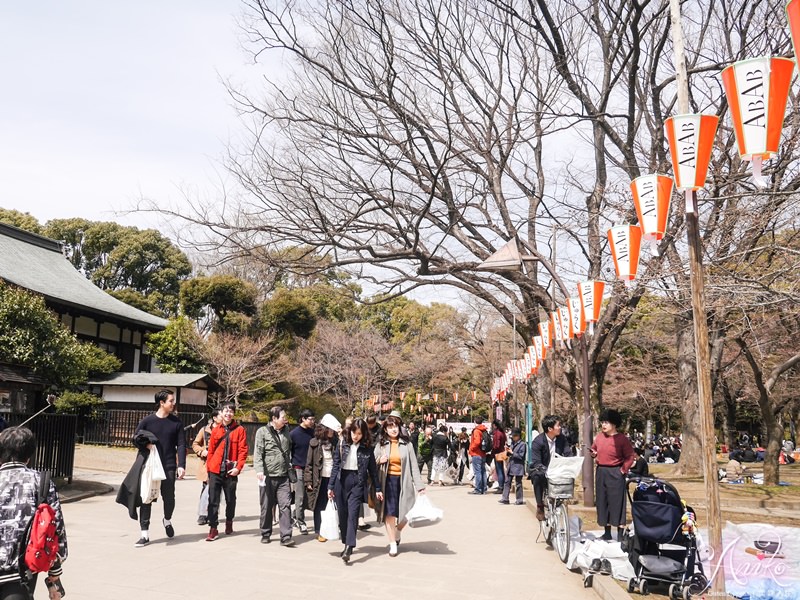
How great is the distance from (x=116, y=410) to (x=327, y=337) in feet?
56.5

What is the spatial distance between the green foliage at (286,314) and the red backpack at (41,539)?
29.9 m

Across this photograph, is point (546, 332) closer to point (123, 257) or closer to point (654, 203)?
point (654, 203)

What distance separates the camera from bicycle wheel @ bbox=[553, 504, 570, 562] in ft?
25.3

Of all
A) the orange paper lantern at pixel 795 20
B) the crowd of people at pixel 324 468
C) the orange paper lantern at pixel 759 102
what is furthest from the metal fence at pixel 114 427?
the orange paper lantern at pixel 795 20

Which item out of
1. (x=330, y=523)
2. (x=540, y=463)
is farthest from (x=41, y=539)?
(x=540, y=463)

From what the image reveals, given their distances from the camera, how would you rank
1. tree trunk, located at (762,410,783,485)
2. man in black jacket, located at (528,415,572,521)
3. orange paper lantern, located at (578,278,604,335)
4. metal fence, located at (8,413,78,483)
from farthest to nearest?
tree trunk, located at (762,410,783,485) < metal fence, located at (8,413,78,483) < orange paper lantern, located at (578,278,604,335) < man in black jacket, located at (528,415,572,521)

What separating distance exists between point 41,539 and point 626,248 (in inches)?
327

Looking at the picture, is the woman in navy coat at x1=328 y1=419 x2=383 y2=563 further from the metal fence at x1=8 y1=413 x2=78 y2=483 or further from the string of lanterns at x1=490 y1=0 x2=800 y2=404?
the metal fence at x1=8 y1=413 x2=78 y2=483

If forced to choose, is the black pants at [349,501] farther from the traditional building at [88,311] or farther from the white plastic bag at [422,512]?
the traditional building at [88,311]

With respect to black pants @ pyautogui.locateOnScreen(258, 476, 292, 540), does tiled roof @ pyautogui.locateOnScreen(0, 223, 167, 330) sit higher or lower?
higher

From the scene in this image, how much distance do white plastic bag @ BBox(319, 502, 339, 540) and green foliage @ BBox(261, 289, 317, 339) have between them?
83.4 ft

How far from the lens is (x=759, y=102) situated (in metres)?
5.66

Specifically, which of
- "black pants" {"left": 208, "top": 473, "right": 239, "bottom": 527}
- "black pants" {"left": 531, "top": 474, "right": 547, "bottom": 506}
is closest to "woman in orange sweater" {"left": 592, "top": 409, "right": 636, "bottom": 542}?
"black pants" {"left": 531, "top": 474, "right": 547, "bottom": 506}

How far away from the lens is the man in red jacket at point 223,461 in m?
8.62
